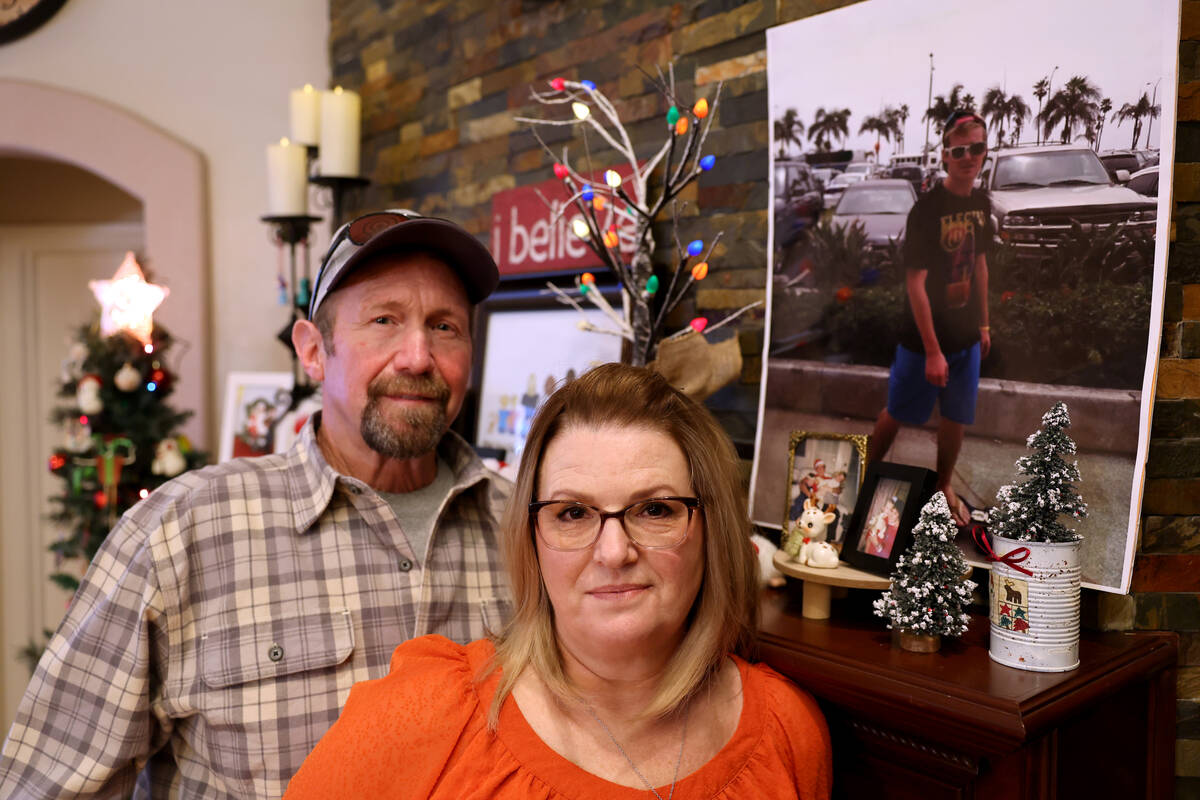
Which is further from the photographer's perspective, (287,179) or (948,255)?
(287,179)

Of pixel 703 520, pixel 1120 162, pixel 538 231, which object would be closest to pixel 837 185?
pixel 1120 162

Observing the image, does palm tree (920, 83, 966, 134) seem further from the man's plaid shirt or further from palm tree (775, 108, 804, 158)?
the man's plaid shirt

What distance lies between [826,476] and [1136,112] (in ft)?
2.33

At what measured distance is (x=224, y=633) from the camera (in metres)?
1.48

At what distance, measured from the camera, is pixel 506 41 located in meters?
2.59

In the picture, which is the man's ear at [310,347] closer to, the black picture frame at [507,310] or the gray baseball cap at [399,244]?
the gray baseball cap at [399,244]

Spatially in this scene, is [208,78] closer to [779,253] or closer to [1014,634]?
[779,253]

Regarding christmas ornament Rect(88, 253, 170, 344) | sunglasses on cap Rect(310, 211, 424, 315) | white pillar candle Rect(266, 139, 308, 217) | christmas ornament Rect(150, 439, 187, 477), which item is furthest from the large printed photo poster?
christmas ornament Rect(150, 439, 187, 477)

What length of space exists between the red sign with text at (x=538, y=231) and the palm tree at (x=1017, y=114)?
0.90 meters

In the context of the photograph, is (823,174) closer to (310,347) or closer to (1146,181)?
(1146,181)

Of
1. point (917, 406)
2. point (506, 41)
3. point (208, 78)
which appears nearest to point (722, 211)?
point (917, 406)

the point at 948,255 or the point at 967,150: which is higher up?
the point at 967,150

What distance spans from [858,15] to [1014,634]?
1.08 metres

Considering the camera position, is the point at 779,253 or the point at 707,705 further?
the point at 779,253
